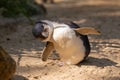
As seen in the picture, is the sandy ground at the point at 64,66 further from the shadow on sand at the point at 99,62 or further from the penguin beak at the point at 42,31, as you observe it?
the penguin beak at the point at 42,31

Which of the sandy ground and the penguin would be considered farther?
the penguin

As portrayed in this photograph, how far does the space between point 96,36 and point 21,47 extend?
1.30 metres

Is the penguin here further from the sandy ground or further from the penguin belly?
the sandy ground

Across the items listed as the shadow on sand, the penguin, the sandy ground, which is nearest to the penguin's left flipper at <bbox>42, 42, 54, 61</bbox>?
the penguin

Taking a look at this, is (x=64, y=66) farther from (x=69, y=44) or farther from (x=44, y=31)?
(x=44, y=31)

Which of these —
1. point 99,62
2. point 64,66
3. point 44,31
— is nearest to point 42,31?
point 44,31

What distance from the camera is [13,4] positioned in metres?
6.43

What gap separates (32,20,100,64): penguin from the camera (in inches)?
154

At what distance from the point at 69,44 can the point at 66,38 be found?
0.24 feet

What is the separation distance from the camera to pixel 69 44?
12.9 ft

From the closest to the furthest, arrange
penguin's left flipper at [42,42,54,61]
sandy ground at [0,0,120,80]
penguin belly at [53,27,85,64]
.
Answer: sandy ground at [0,0,120,80], penguin belly at [53,27,85,64], penguin's left flipper at [42,42,54,61]

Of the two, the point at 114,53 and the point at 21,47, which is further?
the point at 21,47

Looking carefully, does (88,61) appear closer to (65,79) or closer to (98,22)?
(65,79)

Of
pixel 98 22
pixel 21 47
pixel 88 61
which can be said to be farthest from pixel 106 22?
pixel 88 61
